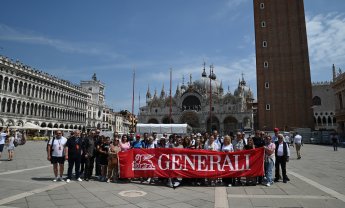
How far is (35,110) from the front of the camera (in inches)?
2058

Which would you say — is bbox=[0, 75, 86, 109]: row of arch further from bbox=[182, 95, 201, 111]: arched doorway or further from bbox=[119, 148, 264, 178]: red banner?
bbox=[119, 148, 264, 178]: red banner

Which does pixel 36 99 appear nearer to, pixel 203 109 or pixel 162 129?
pixel 162 129

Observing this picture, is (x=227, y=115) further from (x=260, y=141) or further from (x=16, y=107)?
(x=260, y=141)

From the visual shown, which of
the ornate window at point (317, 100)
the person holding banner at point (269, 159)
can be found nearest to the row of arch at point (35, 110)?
the person holding banner at point (269, 159)

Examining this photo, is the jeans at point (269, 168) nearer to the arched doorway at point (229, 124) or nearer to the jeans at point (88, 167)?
the jeans at point (88, 167)

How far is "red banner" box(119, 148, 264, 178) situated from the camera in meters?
8.64

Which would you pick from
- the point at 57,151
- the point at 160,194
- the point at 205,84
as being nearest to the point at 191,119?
the point at 205,84

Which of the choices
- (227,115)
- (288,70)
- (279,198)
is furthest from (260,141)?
(227,115)

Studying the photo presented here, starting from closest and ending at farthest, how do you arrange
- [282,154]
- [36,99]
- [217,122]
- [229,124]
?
[282,154] → [36,99] → [229,124] → [217,122]

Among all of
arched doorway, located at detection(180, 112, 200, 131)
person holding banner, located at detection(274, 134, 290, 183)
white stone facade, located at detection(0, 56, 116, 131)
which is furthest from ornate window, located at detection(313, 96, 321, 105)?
person holding banner, located at detection(274, 134, 290, 183)

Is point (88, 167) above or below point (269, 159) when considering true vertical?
below

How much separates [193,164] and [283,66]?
4126cm

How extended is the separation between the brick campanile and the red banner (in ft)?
122

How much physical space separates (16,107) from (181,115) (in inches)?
1587
